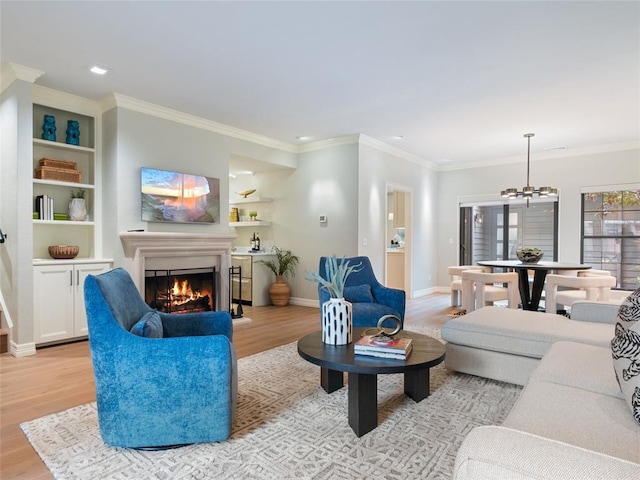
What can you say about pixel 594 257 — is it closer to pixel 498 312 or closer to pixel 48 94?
pixel 498 312

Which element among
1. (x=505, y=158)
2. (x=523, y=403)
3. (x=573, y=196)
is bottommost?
(x=523, y=403)

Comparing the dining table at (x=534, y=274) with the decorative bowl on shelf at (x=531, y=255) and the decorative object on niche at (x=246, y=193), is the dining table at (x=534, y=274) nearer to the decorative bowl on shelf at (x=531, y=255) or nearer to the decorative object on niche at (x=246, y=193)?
the decorative bowl on shelf at (x=531, y=255)

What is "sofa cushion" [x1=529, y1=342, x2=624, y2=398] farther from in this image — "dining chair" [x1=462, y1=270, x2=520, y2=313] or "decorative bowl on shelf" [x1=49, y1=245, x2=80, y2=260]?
"decorative bowl on shelf" [x1=49, y1=245, x2=80, y2=260]

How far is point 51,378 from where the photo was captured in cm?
306

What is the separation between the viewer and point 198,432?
1.95 m

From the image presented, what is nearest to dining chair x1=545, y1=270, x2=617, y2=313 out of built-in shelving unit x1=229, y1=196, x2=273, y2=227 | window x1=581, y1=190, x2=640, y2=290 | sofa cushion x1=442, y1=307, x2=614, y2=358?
sofa cushion x1=442, y1=307, x2=614, y2=358

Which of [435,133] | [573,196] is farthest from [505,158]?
[435,133]

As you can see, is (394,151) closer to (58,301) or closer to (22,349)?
(58,301)

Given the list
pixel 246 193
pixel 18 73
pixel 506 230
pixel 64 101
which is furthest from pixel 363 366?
pixel 506 230

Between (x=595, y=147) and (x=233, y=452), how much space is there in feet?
Answer: 23.6

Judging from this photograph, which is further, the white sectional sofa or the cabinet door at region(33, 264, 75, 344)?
the cabinet door at region(33, 264, 75, 344)

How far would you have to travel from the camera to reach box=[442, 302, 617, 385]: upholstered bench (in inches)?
102

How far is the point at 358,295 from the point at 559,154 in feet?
16.9

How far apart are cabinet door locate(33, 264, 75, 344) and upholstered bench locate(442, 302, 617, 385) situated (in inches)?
146
